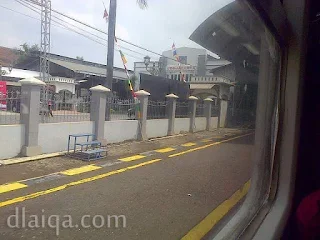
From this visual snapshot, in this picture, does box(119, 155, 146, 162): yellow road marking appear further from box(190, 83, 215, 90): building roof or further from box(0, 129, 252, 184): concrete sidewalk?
box(190, 83, 215, 90): building roof

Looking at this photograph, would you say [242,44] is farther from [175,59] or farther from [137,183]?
[137,183]

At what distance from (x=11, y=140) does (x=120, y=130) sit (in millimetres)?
3197

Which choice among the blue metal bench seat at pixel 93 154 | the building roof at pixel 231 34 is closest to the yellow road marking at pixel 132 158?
the blue metal bench seat at pixel 93 154

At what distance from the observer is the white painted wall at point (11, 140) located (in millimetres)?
5566

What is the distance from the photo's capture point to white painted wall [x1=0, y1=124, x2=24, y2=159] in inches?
219

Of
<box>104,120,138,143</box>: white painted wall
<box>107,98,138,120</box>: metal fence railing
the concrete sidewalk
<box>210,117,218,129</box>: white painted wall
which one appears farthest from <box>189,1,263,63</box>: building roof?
<box>104,120,138,143</box>: white painted wall

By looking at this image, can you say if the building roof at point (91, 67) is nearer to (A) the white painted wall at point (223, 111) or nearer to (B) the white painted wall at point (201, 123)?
(B) the white painted wall at point (201, 123)

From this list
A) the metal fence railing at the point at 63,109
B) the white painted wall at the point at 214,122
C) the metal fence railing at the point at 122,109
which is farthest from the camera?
the metal fence railing at the point at 122,109

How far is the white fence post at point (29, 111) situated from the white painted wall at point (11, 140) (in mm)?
102

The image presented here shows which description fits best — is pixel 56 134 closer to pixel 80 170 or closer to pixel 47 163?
pixel 47 163

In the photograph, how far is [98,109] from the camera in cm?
768

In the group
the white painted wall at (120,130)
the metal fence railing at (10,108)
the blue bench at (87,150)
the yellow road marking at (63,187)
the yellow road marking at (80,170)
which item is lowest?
the yellow road marking at (80,170)

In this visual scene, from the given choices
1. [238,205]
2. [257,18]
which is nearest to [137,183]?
[238,205]

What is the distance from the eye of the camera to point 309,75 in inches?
85.4
